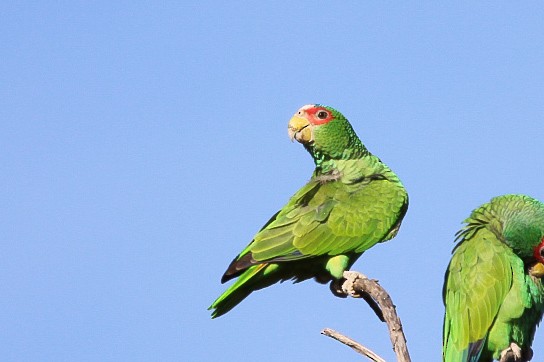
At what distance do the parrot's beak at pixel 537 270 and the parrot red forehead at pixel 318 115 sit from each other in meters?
2.65

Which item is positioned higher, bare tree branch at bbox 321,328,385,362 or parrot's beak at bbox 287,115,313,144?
parrot's beak at bbox 287,115,313,144

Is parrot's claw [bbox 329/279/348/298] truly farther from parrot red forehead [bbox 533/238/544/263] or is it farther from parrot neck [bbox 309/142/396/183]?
parrot red forehead [bbox 533/238/544/263]

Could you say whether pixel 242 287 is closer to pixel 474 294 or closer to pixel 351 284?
pixel 351 284

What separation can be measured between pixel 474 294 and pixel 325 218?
5.37ft

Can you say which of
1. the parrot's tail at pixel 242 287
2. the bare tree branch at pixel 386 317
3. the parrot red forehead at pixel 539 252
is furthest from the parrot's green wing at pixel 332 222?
the parrot red forehead at pixel 539 252

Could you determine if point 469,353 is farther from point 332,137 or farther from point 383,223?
point 332,137

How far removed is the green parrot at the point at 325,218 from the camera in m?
8.03

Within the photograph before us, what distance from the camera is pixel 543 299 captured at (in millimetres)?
7977

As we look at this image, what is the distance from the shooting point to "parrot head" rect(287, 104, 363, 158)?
29.6ft

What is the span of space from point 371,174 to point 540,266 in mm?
1967

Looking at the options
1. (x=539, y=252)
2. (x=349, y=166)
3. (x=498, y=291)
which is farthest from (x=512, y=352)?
(x=349, y=166)

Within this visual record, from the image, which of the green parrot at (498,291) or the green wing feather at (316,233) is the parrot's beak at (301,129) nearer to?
the green wing feather at (316,233)

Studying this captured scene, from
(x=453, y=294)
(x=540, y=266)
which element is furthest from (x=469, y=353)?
(x=540, y=266)

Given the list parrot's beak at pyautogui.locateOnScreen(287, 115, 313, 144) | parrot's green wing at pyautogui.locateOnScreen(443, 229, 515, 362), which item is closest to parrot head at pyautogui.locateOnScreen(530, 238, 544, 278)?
parrot's green wing at pyautogui.locateOnScreen(443, 229, 515, 362)
